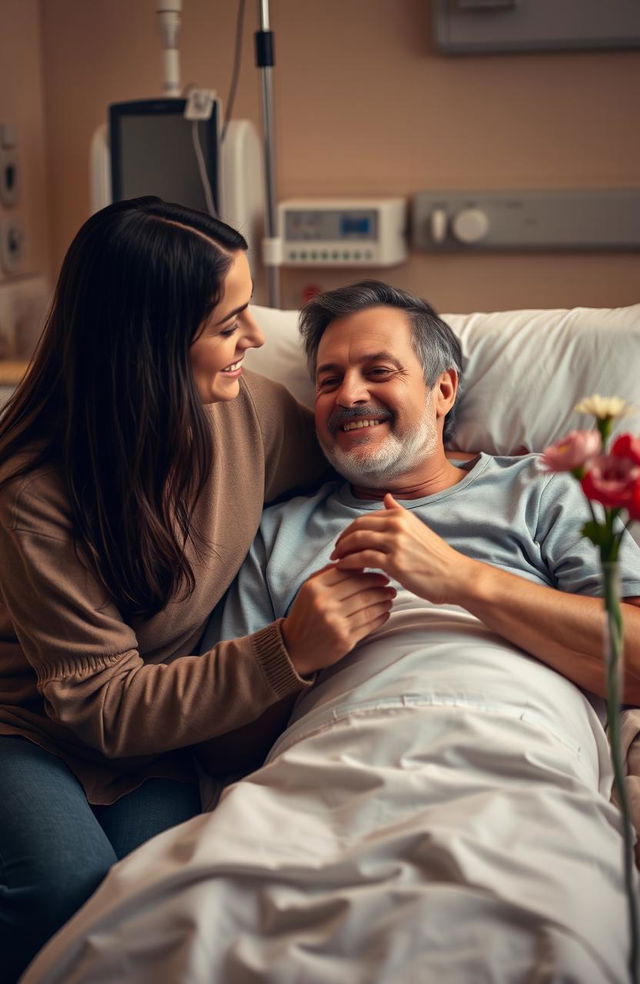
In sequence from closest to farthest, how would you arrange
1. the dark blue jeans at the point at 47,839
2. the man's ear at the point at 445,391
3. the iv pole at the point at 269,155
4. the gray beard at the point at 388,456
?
the dark blue jeans at the point at 47,839 < the gray beard at the point at 388,456 < the man's ear at the point at 445,391 < the iv pole at the point at 269,155

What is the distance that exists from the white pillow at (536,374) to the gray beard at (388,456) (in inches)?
7.6

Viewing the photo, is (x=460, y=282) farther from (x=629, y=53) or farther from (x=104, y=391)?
(x=104, y=391)

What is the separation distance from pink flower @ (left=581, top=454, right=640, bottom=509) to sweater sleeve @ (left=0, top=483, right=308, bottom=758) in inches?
22.7

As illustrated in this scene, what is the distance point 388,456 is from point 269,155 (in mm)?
1175

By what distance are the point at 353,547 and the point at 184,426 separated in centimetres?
26

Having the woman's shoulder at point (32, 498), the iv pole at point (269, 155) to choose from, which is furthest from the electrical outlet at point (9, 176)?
the woman's shoulder at point (32, 498)

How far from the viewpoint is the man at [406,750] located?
1.04 meters

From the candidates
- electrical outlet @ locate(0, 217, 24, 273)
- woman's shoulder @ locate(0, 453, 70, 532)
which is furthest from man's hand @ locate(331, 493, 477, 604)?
electrical outlet @ locate(0, 217, 24, 273)

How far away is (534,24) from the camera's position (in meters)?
2.61

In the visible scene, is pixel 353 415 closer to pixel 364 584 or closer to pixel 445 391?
pixel 445 391

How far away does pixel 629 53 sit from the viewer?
8.64ft

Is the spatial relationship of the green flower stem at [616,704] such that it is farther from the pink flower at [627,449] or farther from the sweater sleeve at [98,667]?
the sweater sleeve at [98,667]

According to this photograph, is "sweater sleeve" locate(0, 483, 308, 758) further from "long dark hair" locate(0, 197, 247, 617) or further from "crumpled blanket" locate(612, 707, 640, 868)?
"crumpled blanket" locate(612, 707, 640, 868)

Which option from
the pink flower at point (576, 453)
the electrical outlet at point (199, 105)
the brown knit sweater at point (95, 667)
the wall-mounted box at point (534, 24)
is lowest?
the brown knit sweater at point (95, 667)
